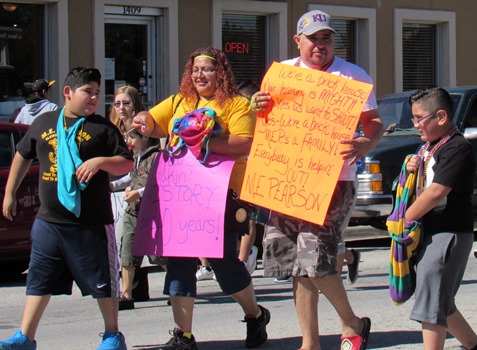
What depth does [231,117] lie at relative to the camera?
5.95 metres

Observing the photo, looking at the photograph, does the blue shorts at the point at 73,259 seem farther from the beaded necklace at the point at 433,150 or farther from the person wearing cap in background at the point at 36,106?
the person wearing cap in background at the point at 36,106

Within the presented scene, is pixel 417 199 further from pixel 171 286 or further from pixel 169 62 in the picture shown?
pixel 169 62

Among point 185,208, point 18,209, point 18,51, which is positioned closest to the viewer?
point 185,208

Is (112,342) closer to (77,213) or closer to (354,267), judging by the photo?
(77,213)

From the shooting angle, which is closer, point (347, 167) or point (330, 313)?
point (347, 167)

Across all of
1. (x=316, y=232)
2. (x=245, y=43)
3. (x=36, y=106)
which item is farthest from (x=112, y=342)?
(x=245, y=43)

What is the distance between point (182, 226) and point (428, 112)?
1.62 meters

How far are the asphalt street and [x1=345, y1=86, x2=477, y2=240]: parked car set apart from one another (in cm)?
193

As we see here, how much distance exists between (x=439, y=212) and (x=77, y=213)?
191 centimetres

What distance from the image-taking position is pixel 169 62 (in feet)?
55.4

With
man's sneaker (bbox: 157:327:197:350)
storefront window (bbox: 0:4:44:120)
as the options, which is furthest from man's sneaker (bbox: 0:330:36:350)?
storefront window (bbox: 0:4:44:120)

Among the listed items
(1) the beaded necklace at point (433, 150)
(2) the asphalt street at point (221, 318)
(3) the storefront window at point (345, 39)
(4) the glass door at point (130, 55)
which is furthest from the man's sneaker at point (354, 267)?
(3) the storefront window at point (345, 39)

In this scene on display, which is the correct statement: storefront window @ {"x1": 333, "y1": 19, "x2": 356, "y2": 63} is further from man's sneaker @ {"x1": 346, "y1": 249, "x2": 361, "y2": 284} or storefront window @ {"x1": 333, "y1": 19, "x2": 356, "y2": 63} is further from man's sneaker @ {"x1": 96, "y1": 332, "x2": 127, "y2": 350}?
man's sneaker @ {"x1": 96, "y1": 332, "x2": 127, "y2": 350}

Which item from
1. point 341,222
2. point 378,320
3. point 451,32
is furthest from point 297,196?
point 451,32
